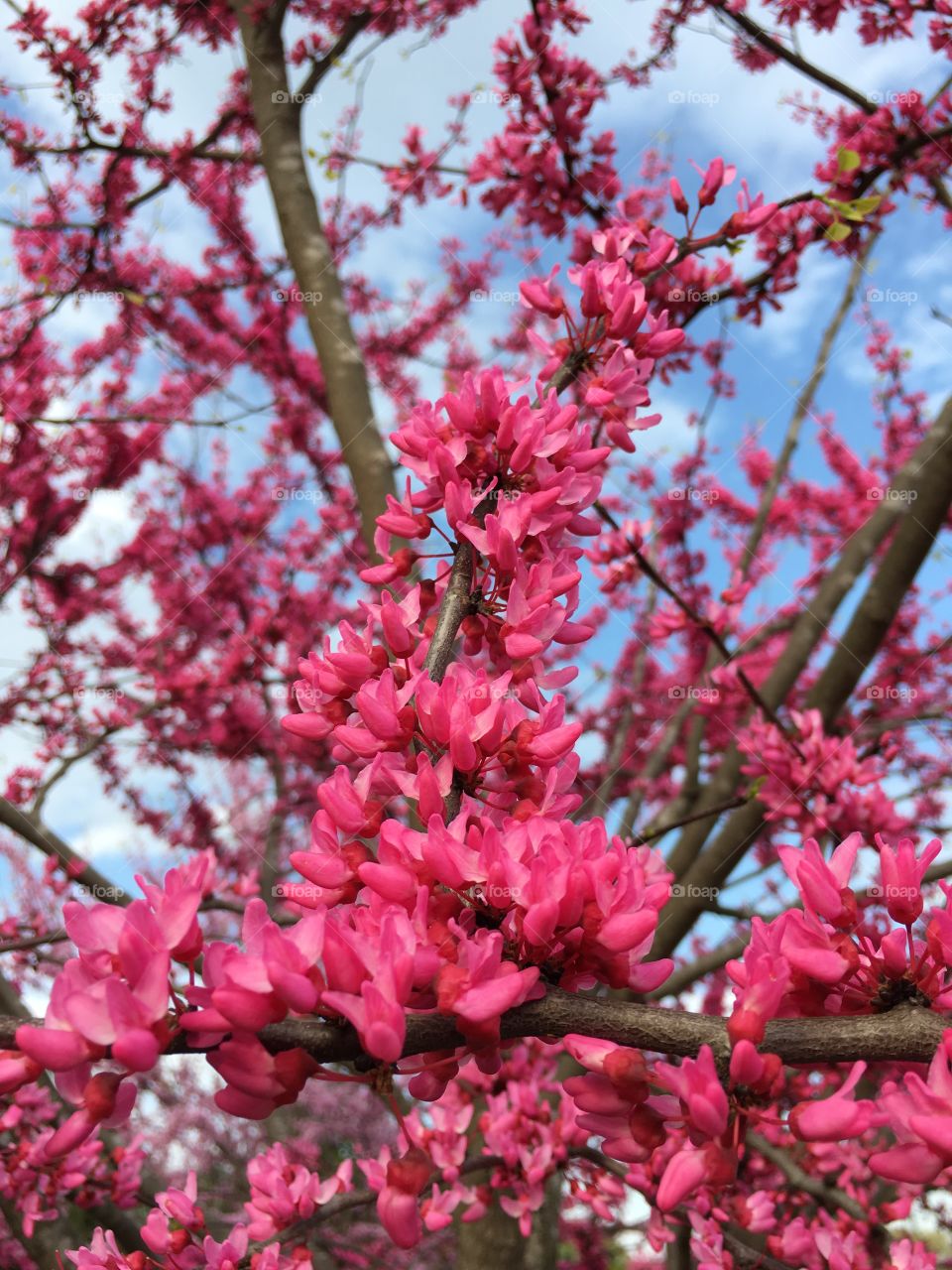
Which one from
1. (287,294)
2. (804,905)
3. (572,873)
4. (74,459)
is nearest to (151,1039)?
(572,873)

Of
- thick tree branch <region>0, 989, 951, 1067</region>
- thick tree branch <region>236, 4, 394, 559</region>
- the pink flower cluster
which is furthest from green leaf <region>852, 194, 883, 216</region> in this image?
thick tree branch <region>0, 989, 951, 1067</region>

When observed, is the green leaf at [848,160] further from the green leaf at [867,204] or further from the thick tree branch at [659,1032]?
the thick tree branch at [659,1032]

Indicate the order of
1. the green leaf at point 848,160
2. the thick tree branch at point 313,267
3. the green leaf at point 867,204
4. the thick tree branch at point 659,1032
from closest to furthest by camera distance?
the thick tree branch at point 659,1032 → the green leaf at point 867,204 → the green leaf at point 848,160 → the thick tree branch at point 313,267

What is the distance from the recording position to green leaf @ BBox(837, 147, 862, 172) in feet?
8.63

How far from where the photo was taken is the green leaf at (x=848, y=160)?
2631mm

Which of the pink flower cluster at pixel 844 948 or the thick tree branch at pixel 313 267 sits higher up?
the thick tree branch at pixel 313 267

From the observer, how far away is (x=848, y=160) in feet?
8.77

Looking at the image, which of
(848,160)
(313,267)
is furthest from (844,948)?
(313,267)

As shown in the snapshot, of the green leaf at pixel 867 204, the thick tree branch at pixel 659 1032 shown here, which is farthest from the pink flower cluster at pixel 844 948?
the green leaf at pixel 867 204

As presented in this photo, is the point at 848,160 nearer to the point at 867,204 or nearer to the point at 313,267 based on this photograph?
the point at 867,204

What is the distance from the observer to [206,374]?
27.6 ft

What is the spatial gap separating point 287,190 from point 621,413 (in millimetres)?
3206

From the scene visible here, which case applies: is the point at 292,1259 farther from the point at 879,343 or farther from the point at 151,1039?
the point at 879,343

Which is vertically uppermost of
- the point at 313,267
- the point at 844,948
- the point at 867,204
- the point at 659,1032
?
the point at 313,267
